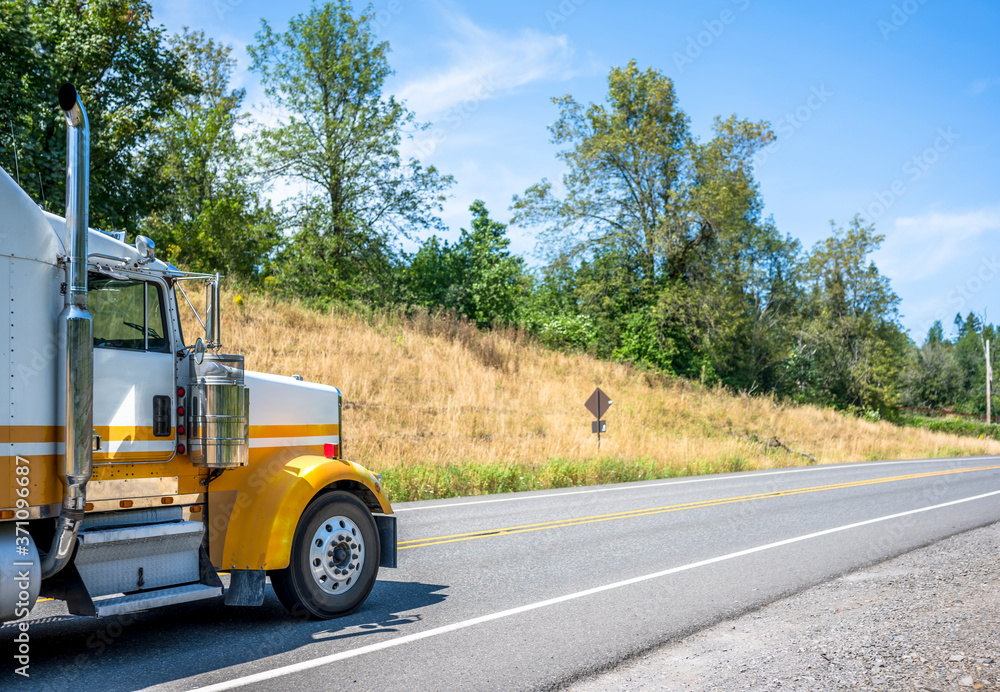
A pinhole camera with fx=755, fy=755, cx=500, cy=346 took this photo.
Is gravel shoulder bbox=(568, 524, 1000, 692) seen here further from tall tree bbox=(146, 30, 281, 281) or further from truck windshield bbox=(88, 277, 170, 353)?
tall tree bbox=(146, 30, 281, 281)

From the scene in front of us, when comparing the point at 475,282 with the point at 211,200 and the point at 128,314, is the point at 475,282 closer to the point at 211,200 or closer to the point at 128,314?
the point at 211,200

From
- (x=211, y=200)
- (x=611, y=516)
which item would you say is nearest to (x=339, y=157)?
(x=211, y=200)

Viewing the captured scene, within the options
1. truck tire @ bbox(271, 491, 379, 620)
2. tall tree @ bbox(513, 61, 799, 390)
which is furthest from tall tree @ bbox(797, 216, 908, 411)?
truck tire @ bbox(271, 491, 379, 620)

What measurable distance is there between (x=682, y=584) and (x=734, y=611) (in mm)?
963

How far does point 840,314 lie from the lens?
2112 inches

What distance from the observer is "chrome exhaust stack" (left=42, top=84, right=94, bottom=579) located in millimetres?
4637

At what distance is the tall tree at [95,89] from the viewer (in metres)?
19.1

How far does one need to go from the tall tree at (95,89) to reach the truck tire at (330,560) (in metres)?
16.4

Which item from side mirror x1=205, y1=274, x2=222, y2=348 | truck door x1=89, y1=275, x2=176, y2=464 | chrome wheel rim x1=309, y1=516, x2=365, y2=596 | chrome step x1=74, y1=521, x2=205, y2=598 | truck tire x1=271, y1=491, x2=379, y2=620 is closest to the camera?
chrome step x1=74, y1=521, x2=205, y2=598

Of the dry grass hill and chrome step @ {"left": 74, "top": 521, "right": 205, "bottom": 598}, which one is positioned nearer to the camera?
chrome step @ {"left": 74, "top": 521, "right": 205, "bottom": 598}

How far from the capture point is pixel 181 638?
545 cm

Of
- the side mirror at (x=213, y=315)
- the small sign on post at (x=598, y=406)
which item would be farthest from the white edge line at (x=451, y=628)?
the small sign on post at (x=598, y=406)

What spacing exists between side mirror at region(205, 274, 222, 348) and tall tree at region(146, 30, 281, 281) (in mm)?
22590

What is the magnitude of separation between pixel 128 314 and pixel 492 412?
20.8m
